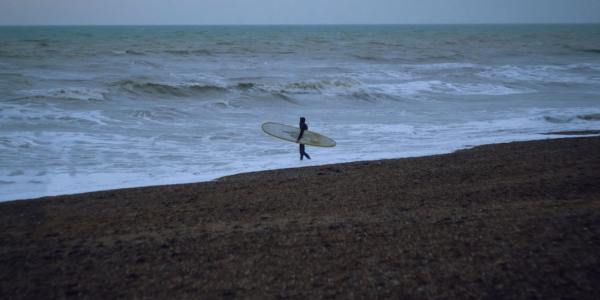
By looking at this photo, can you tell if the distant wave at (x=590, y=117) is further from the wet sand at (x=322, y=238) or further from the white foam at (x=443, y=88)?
the wet sand at (x=322, y=238)

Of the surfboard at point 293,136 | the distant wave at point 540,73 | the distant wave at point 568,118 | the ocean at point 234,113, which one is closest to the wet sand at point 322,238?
the ocean at point 234,113

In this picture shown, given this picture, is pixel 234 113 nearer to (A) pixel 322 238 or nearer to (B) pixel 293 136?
(B) pixel 293 136

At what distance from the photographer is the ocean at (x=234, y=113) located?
33.6 ft

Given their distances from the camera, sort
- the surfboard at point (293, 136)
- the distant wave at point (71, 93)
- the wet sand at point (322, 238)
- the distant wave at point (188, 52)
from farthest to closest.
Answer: the distant wave at point (188, 52)
the distant wave at point (71, 93)
the surfboard at point (293, 136)
the wet sand at point (322, 238)

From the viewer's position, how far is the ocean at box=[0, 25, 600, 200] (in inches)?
404

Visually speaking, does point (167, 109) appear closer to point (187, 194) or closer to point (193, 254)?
point (187, 194)

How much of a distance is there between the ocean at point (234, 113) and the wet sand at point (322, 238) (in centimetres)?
193

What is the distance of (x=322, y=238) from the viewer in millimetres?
5656

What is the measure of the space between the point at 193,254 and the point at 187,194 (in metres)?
2.53

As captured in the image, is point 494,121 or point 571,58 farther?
point 571,58

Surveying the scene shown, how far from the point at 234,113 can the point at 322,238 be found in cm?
1229

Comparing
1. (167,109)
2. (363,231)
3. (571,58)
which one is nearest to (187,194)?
(363,231)

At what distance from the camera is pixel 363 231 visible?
5.82 m

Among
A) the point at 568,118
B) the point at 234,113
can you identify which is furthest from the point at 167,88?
the point at 568,118
